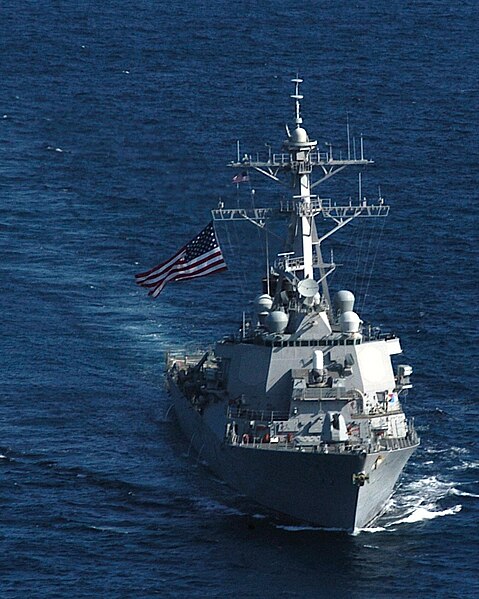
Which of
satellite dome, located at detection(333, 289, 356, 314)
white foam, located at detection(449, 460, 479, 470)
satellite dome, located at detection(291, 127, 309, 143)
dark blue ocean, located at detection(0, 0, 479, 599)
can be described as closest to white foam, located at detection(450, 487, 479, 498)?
dark blue ocean, located at detection(0, 0, 479, 599)

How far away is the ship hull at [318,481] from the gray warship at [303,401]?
0.25ft

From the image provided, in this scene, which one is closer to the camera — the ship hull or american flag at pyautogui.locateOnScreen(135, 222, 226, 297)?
the ship hull

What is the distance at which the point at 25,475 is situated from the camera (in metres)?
120

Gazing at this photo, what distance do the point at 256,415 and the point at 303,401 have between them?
3.53 m

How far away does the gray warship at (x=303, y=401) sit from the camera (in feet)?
369

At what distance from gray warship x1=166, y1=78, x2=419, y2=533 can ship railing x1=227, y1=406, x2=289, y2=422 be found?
0.26ft

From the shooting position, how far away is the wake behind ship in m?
112

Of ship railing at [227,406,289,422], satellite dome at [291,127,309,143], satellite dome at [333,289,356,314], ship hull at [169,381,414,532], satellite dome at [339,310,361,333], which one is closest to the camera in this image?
ship hull at [169,381,414,532]

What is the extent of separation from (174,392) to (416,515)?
24.0m

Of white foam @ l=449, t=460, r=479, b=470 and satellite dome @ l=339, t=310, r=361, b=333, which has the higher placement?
satellite dome @ l=339, t=310, r=361, b=333

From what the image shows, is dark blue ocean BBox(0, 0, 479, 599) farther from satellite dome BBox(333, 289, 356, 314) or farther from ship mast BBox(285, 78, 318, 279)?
ship mast BBox(285, 78, 318, 279)

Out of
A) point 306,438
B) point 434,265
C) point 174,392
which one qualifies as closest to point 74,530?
point 306,438

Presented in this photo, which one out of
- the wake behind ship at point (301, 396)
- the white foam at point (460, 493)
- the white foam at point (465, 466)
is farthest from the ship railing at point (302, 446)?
the white foam at point (465, 466)

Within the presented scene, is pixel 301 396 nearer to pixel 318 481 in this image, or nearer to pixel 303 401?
pixel 303 401
